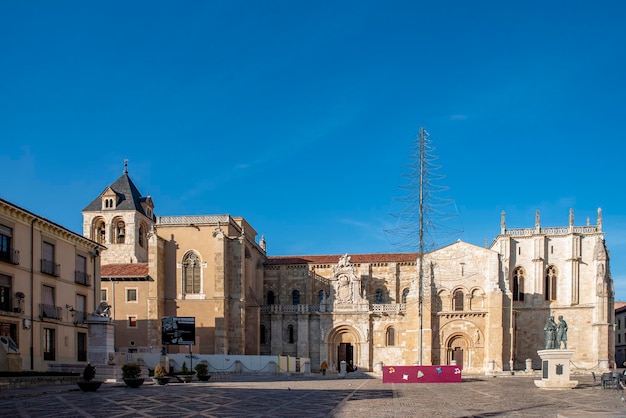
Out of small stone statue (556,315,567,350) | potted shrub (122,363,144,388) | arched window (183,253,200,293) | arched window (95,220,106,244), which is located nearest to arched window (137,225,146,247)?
arched window (95,220,106,244)

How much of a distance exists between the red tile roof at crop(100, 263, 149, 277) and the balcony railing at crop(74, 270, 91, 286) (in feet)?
38.9

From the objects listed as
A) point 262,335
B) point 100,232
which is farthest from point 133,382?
point 100,232

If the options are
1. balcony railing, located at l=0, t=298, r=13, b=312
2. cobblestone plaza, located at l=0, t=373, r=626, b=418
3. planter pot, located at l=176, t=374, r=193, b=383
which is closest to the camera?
cobblestone plaza, located at l=0, t=373, r=626, b=418

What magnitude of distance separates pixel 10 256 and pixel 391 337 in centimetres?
3422

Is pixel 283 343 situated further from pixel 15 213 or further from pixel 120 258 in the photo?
pixel 15 213

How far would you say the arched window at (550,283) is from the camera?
2197 inches

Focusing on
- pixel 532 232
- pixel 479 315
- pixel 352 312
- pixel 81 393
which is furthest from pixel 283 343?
pixel 81 393

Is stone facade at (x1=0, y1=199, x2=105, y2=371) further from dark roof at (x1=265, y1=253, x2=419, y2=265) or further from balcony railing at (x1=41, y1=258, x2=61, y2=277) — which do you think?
dark roof at (x1=265, y1=253, x2=419, y2=265)

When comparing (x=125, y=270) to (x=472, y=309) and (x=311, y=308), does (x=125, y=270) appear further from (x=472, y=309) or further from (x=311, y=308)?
(x=472, y=309)

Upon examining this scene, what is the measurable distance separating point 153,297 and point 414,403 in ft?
109

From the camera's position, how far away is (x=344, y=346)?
58.5 meters

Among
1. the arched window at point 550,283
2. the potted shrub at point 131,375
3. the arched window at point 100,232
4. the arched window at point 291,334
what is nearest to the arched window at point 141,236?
the arched window at point 100,232

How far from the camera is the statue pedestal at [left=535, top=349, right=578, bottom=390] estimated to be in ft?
95.0

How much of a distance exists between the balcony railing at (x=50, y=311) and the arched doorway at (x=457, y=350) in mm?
32111
